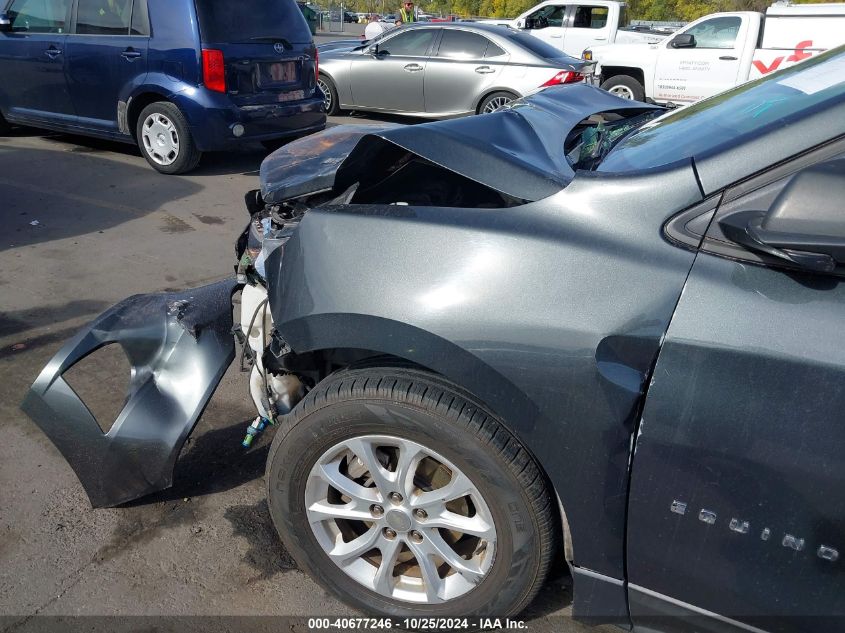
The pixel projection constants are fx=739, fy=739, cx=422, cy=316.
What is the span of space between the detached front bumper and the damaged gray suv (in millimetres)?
408

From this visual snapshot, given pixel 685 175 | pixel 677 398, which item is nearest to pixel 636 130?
pixel 685 175

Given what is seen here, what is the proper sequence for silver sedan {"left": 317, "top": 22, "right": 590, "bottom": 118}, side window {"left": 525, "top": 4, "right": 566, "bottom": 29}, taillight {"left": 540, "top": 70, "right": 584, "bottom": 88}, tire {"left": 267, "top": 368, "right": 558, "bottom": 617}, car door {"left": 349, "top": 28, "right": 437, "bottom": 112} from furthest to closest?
side window {"left": 525, "top": 4, "right": 566, "bottom": 29} < car door {"left": 349, "top": 28, "right": 437, "bottom": 112} < silver sedan {"left": 317, "top": 22, "right": 590, "bottom": 118} < taillight {"left": 540, "top": 70, "right": 584, "bottom": 88} < tire {"left": 267, "top": 368, "right": 558, "bottom": 617}

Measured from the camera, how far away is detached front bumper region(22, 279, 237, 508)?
2.62 m

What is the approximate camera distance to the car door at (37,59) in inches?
298

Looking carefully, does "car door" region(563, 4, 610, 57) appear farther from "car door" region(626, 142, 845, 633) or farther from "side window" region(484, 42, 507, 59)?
"car door" region(626, 142, 845, 633)

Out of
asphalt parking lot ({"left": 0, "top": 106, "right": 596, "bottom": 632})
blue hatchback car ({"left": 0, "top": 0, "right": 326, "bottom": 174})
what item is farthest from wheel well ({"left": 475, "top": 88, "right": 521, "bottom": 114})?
asphalt parking lot ({"left": 0, "top": 106, "right": 596, "bottom": 632})

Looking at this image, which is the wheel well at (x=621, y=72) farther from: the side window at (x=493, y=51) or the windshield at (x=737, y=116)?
the windshield at (x=737, y=116)

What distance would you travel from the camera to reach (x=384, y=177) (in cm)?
242

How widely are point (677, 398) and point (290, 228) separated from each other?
1.47 m

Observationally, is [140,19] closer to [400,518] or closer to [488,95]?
[488,95]

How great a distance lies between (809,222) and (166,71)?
6.72 metres

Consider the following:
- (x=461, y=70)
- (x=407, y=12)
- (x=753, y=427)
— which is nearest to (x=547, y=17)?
(x=407, y=12)

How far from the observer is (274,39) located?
7332 mm

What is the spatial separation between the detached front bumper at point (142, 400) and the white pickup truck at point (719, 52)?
31.7ft
